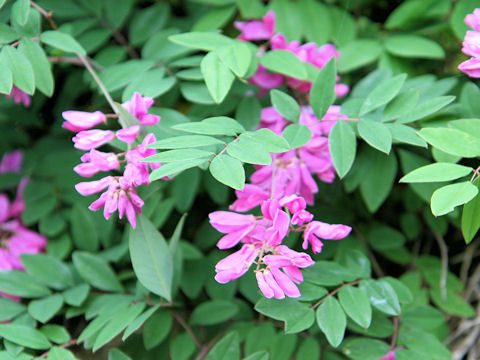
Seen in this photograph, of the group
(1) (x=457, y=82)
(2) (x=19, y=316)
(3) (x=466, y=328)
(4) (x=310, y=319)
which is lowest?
(3) (x=466, y=328)

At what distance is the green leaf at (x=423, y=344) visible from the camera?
0.94m

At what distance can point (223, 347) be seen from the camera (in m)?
0.92

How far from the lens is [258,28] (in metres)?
1.17

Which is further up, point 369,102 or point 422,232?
point 369,102

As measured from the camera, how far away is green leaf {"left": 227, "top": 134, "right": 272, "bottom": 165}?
758 millimetres

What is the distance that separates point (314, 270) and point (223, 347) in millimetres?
212

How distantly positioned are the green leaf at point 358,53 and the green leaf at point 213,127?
420 millimetres

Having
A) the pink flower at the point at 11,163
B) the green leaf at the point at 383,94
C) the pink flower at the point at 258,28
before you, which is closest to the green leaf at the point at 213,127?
the green leaf at the point at 383,94

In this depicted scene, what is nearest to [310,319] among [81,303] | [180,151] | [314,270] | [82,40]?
[314,270]

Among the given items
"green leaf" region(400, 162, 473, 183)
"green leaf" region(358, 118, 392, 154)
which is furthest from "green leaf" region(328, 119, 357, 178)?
"green leaf" region(400, 162, 473, 183)

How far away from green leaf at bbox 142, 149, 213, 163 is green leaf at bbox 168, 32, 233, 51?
10.7 inches

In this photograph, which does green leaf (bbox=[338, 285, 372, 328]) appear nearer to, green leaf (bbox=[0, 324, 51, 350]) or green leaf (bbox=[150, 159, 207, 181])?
green leaf (bbox=[150, 159, 207, 181])

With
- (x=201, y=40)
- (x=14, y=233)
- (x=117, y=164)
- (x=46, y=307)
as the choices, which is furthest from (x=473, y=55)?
(x=14, y=233)

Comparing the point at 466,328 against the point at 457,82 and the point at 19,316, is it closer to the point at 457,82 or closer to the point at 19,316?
the point at 457,82
